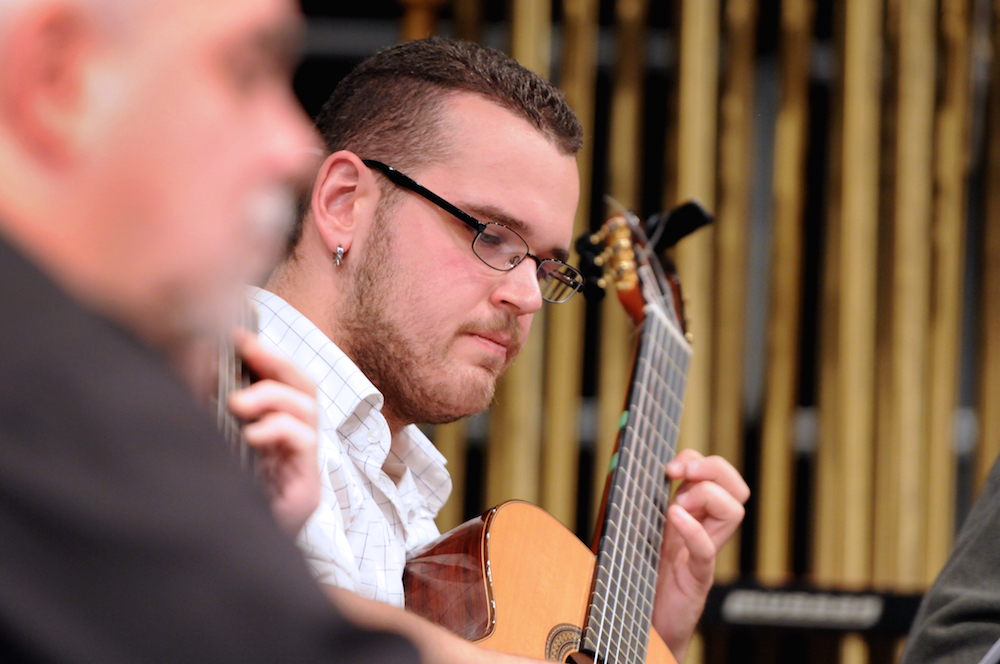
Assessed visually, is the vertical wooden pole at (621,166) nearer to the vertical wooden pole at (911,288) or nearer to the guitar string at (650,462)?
the vertical wooden pole at (911,288)

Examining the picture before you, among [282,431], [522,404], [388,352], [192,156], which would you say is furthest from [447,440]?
[192,156]

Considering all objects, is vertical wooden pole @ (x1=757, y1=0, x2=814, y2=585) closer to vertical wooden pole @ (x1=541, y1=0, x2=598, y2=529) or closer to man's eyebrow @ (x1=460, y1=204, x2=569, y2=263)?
vertical wooden pole @ (x1=541, y1=0, x2=598, y2=529)

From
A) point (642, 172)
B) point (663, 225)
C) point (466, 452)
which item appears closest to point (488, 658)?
point (663, 225)

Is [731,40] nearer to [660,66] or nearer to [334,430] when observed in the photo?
[660,66]

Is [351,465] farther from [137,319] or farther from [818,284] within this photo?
[818,284]

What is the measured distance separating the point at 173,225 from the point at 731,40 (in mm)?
2402

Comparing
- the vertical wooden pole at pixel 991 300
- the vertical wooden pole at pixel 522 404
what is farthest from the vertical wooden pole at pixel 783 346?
the vertical wooden pole at pixel 522 404

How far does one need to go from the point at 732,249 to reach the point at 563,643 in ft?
5.40

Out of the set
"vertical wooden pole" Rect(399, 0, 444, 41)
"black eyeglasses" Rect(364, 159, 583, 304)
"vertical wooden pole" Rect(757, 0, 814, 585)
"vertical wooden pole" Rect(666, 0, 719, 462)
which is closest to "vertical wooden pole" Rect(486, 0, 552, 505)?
"vertical wooden pole" Rect(399, 0, 444, 41)

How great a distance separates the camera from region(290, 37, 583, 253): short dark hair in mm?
1302

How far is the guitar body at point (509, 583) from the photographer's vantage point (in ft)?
3.32

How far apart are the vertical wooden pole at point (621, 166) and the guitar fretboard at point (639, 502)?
97 centimetres

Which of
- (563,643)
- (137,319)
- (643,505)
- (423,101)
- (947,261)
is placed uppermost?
(423,101)

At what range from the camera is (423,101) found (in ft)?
4.33
